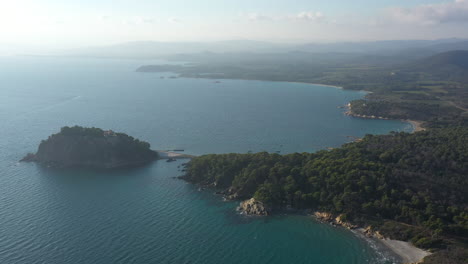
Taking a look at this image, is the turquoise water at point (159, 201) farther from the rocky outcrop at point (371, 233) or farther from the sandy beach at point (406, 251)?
the sandy beach at point (406, 251)

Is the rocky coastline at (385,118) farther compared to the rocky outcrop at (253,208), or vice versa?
the rocky coastline at (385,118)

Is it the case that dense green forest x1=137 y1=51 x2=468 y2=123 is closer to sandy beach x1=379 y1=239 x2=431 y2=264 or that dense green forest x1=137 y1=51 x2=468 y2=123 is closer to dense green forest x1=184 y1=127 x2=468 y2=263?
dense green forest x1=184 y1=127 x2=468 y2=263

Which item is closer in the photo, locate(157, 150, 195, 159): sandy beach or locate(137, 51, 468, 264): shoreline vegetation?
locate(137, 51, 468, 264): shoreline vegetation

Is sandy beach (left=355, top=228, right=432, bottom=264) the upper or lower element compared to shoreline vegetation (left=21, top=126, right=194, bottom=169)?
lower

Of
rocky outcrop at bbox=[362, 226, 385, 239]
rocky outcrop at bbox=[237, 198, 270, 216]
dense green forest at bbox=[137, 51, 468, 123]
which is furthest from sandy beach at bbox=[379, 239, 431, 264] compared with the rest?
dense green forest at bbox=[137, 51, 468, 123]

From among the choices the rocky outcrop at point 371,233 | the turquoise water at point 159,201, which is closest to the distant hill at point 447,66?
the turquoise water at point 159,201

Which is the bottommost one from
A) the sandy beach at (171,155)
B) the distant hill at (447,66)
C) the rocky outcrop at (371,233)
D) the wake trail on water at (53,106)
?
the rocky outcrop at (371,233)

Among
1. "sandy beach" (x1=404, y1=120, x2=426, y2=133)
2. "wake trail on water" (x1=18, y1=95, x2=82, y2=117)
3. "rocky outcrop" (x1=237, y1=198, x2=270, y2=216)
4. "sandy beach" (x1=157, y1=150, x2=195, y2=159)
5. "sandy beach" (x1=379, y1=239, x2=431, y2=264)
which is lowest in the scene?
"sandy beach" (x1=379, y1=239, x2=431, y2=264)
